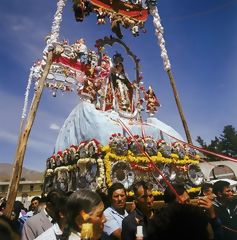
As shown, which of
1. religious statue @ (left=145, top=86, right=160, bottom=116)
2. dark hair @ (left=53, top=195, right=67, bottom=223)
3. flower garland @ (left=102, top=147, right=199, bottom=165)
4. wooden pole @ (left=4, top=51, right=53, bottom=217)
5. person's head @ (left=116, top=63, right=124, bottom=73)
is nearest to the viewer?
dark hair @ (left=53, top=195, right=67, bottom=223)

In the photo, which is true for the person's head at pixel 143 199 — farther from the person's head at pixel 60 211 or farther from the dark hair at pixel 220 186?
the dark hair at pixel 220 186

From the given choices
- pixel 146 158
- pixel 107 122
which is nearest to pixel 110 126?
pixel 107 122

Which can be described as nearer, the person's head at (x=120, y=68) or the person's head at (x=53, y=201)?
the person's head at (x=53, y=201)

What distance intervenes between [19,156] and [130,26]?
23.0ft

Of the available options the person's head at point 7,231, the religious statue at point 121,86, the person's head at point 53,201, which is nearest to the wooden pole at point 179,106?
the religious statue at point 121,86

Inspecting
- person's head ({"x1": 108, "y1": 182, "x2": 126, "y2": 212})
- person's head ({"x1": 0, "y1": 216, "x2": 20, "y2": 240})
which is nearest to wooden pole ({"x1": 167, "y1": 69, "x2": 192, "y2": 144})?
person's head ({"x1": 108, "y1": 182, "x2": 126, "y2": 212})

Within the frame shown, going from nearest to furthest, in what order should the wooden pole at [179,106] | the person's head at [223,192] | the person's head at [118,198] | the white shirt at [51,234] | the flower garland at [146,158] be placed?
the white shirt at [51,234] < the person's head at [118,198] < the person's head at [223,192] < the flower garland at [146,158] < the wooden pole at [179,106]

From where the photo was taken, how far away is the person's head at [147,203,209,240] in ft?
5.27

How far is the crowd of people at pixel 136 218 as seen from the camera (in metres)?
1.67

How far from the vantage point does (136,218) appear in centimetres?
383

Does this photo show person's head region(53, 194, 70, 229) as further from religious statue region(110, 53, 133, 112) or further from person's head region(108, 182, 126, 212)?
religious statue region(110, 53, 133, 112)

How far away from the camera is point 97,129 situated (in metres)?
9.62

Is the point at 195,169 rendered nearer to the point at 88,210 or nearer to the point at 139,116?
the point at 139,116

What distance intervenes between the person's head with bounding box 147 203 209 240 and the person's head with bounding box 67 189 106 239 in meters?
0.95
